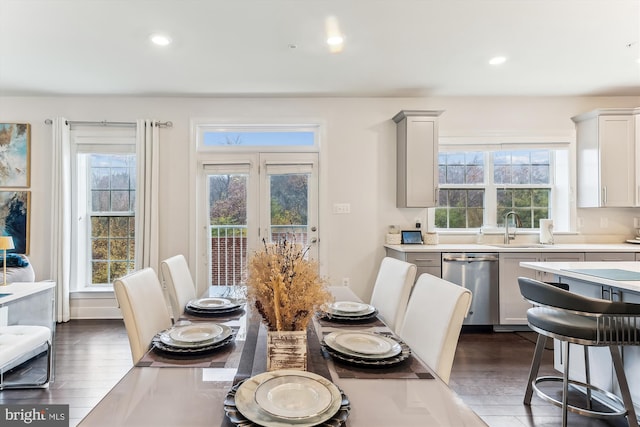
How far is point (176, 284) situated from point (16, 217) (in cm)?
341

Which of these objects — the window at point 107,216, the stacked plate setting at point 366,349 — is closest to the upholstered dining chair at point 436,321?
the stacked plate setting at point 366,349

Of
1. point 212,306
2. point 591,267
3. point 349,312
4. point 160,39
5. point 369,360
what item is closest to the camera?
point 369,360

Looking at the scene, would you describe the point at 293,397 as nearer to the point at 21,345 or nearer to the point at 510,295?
the point at 21,345

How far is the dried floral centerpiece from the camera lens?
1020 millimetres

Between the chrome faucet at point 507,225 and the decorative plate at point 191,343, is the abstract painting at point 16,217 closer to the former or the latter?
the decorative plate at point 191,343

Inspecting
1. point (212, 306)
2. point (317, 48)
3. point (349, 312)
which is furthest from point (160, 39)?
point (349, 312)

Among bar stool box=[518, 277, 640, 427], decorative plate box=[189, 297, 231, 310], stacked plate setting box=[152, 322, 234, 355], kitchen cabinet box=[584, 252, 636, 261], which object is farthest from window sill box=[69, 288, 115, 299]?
kitchen cabinet box=[584, 252, 636, 261]

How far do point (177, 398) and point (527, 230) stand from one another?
14.4ft

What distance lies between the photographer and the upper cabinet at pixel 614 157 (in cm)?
376

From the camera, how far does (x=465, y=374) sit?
263 cm

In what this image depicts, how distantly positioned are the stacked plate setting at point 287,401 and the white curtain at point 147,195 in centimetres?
346

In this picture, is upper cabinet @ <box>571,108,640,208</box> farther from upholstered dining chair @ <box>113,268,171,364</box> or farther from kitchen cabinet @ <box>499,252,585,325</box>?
upholstered dining chair @ <box>113,268,171,364</box>

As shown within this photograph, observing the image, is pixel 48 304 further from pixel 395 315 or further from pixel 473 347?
pixel 473 347

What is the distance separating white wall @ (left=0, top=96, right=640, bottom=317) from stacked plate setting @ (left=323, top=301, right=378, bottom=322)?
2.38 meters
